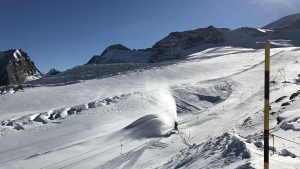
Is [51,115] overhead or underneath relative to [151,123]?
overhead

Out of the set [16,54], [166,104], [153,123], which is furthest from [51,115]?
[16,54]

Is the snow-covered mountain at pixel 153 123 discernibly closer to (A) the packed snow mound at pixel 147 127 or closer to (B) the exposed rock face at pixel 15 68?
Answer: (A) the packed snow mound at pixel 147 127

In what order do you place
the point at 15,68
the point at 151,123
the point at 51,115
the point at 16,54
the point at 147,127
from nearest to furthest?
1. the point at 147,127
2. the point at 151,123
3. the point at 51,115
4. the point at 15,68
5. the point at 16,54

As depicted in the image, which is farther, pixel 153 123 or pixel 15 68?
pixel 15 68

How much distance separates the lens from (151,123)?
1148 inches

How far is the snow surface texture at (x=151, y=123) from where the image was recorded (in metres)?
15.5

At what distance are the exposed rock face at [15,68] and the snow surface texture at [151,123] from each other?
116087 mm

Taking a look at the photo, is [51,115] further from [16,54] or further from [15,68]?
[16,54]

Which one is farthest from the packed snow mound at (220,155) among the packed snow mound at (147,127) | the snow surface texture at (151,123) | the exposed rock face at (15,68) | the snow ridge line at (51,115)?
the exposed rock face at (15,68)

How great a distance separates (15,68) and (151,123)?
149 metres

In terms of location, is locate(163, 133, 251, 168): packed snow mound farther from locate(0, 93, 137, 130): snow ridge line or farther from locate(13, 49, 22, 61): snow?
locate(13, 49, 22, 61): snow

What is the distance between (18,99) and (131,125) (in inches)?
700

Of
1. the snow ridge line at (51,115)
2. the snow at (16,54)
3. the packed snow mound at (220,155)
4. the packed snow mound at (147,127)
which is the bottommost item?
the packed snow mound at (147,127)

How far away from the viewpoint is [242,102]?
39.6 meters
